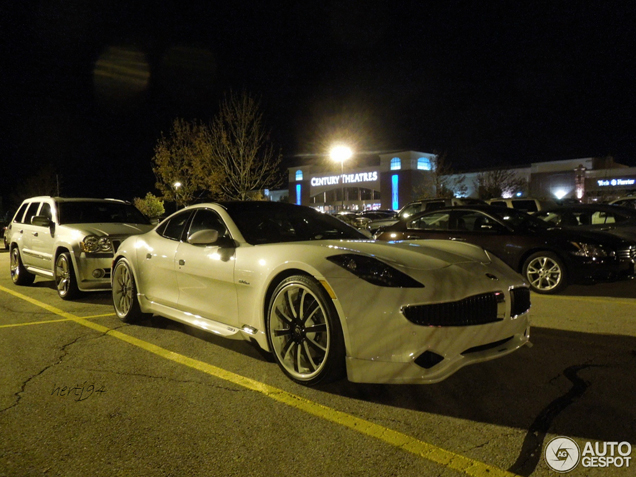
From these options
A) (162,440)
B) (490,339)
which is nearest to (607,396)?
(490,339)

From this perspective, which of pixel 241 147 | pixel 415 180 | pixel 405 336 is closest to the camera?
pixel 405 336

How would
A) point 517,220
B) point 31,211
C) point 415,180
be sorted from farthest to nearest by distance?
1. point 415,180
2. point 31,211
3. point 517,220

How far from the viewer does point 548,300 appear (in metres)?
6.93

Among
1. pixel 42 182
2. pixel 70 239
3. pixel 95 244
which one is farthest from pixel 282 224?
pixel 42 182

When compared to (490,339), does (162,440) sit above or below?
below

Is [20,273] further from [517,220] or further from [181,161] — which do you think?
[181,161]

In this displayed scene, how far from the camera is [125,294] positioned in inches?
227

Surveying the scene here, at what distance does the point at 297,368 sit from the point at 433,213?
228 inches

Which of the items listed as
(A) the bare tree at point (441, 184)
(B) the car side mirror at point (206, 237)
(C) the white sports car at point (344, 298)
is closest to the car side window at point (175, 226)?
(C) the white sports car at point (344, 298)

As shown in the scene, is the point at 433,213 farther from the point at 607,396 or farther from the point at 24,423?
the point at 24,423

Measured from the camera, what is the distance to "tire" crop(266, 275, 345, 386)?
10.9 feet

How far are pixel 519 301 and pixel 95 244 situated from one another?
18.4 ft

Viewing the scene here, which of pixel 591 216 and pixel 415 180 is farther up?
pixel 415 180

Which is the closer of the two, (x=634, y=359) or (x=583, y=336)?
(x=634, y=359)
